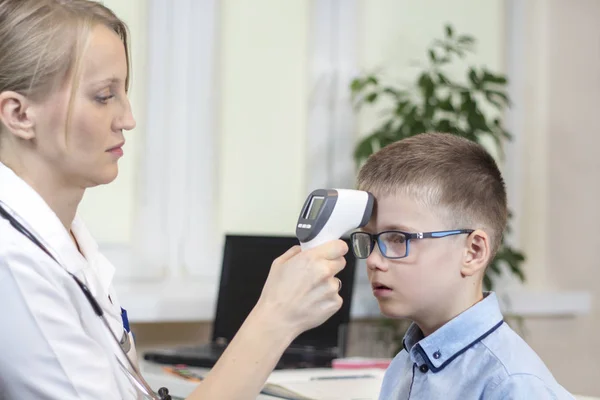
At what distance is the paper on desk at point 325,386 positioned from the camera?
1598mm

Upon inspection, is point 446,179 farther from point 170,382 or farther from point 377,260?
point 170,382

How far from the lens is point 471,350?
1.32 m

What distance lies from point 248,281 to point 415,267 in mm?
1273

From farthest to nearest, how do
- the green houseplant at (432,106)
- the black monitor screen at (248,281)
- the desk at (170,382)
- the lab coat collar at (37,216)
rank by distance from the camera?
1. the green houseplant at (432,106)
2. the black monitor screen at (248,281)
3. the desk at (170,382)
4. the lab coat collar at (37,216)

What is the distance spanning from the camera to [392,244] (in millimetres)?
1376

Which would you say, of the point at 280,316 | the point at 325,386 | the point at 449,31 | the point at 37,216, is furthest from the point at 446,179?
the point at 449,31

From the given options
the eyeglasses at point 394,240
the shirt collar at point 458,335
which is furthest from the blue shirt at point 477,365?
the eyeglasses at point 394,240

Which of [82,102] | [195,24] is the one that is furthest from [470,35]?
[82,102]

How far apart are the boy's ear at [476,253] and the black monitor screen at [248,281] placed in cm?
116

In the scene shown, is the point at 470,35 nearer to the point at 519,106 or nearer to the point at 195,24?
the point at 519,106

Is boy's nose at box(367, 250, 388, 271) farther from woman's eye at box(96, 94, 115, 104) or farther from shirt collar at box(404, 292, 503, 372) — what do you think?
woman's eye at box(96, 94, 115, 104)

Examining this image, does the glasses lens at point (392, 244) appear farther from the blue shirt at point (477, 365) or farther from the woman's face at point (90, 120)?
the woman's face at point (90, 120)

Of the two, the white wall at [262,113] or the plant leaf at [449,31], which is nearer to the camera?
the white wall at [262,113]

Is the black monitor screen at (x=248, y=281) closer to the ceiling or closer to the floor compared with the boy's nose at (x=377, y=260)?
closer to the floor
